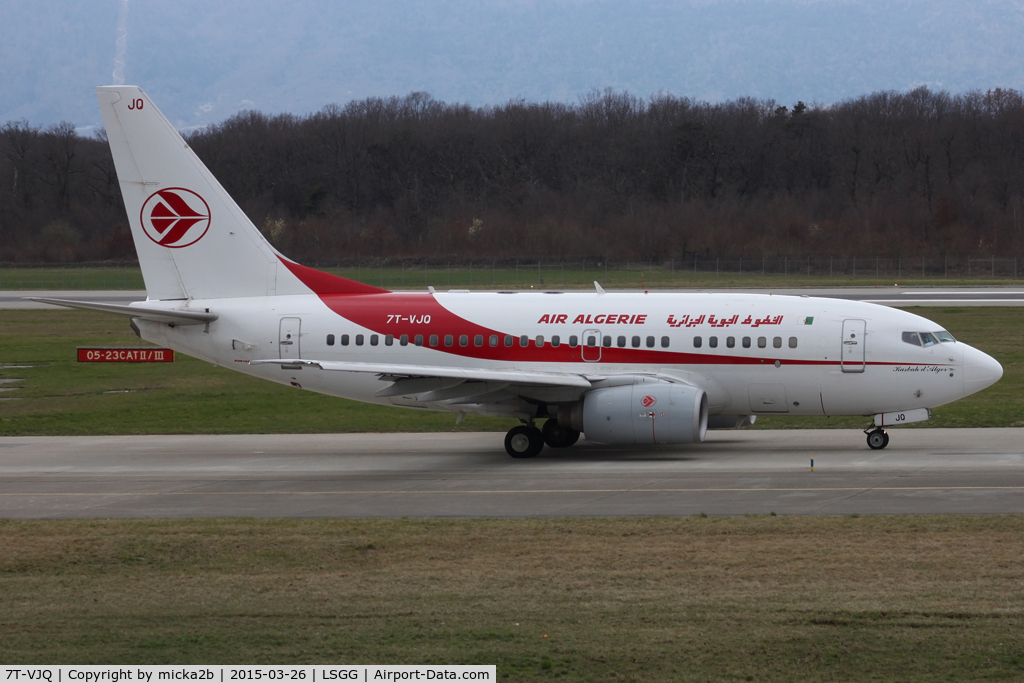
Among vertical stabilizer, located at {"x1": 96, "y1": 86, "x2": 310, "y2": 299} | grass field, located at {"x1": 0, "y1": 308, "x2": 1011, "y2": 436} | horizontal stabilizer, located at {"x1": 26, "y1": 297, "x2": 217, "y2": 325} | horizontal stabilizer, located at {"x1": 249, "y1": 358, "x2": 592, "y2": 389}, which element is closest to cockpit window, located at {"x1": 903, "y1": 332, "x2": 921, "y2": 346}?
grass field, located at {"x1": 0, "y1": 308, "x2": 1011, "y2": 436}

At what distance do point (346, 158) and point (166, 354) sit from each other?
8369 centimetres

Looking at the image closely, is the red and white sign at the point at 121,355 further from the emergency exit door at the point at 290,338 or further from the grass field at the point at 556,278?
the grass field at the point at 556,278

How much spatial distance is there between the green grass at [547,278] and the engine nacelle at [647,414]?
157ft

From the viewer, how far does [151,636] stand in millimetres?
10828

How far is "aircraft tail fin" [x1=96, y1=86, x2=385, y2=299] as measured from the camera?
1053 inches

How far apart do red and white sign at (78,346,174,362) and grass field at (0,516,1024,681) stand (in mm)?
24431

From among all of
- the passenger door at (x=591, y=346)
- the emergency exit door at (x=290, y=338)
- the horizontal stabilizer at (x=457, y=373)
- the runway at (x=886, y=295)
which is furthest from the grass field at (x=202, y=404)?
the runway at (x=886, y=295)

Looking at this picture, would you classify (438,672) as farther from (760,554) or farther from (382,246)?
(382,246)

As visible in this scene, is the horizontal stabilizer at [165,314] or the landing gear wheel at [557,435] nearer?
the horizontal stabilizer at [165,314]

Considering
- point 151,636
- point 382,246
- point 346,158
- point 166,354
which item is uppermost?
point 346,158

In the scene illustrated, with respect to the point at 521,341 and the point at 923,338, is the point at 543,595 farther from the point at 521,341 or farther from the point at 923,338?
the point at 923,338

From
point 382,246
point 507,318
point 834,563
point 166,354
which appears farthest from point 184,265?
point 382,246

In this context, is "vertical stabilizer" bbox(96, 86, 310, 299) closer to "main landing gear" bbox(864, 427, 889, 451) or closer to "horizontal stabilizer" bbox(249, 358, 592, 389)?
"horizontal stabilizer" bbox(249, 358, 592, 389)

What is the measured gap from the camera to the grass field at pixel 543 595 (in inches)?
394
